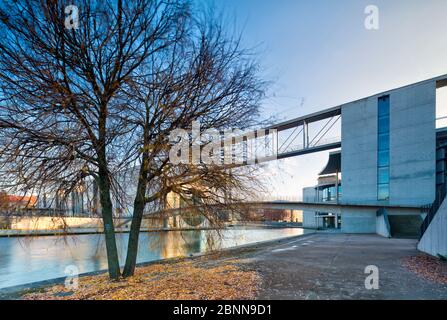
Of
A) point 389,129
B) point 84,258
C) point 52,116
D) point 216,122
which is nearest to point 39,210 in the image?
point 52,116

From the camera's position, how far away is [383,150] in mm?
43625

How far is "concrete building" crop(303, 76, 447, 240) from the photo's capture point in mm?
38844

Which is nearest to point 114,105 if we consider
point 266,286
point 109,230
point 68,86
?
point 68,86

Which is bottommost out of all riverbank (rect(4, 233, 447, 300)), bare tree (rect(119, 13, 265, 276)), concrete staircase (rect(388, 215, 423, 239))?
concrete staircase (rect(388, 215, 423, 239))

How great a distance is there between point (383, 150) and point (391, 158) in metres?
1.87

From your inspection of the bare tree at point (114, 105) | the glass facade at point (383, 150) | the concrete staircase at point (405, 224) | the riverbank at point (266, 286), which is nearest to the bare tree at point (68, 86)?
the bare tree at point (114, 105)

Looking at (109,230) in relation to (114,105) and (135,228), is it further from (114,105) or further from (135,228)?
(114,105)

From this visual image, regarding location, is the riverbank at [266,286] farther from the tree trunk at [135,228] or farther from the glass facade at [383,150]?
the glass facade at [383,150]

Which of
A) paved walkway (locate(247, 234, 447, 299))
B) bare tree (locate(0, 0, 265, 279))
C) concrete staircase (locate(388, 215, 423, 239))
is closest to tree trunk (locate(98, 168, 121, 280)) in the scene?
bare tree (locate(0, 0, 265, 279))

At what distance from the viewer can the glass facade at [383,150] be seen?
4294 centimetres

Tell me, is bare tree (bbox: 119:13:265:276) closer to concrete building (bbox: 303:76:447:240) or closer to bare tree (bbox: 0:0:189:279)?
bare tree (bbox: 0:0:189:279)

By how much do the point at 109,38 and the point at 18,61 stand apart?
226 centimetres

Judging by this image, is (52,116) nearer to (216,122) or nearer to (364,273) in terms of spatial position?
(216,122)

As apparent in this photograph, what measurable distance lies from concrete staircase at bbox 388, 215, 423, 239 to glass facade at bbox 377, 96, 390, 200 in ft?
16.4
